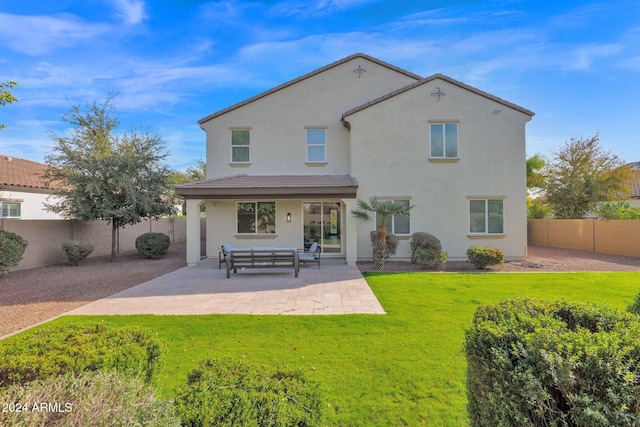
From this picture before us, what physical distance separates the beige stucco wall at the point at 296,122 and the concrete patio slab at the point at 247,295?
6.49 m

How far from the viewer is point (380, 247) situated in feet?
41.8

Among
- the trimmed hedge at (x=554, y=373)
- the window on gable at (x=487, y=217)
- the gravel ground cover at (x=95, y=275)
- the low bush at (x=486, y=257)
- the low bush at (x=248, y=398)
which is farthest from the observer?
the window on gable at (x=487, y=217)

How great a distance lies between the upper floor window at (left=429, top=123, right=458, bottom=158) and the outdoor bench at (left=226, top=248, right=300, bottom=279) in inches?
362

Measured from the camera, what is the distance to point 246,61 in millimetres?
15227

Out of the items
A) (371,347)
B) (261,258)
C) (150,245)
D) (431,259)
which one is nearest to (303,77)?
(261,258)

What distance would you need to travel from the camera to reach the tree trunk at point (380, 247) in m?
12.7

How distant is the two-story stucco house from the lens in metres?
14.9

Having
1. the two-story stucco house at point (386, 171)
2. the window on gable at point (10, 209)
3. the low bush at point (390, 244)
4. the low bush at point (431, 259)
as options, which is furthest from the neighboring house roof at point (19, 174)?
the low bush at point (431, 259)

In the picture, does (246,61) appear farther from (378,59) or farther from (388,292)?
(388,292)

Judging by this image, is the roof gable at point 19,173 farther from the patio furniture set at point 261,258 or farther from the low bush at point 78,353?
the low bush at point 78,353

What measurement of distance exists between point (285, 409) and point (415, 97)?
15.6 metres

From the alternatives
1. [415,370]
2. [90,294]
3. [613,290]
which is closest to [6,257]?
[90,294]

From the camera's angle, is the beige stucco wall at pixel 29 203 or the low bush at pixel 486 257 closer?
the low bush at pixel 486 257

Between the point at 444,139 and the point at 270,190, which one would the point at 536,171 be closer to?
the point at 444,139
